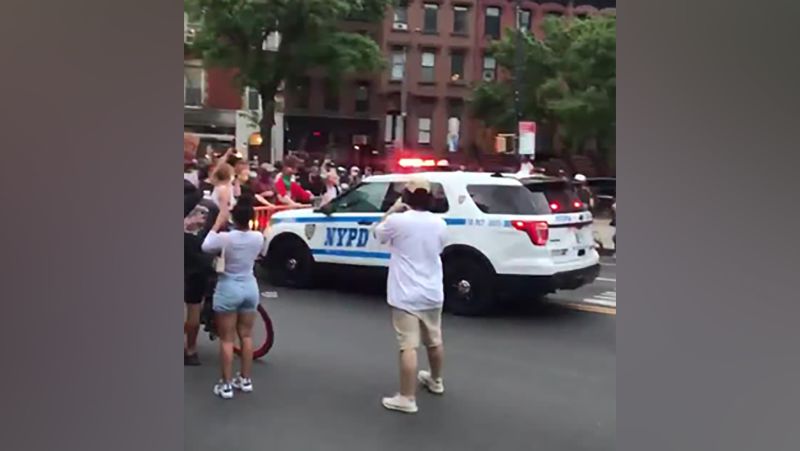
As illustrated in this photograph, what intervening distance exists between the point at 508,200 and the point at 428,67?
90cm

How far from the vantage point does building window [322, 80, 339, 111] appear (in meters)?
3.17

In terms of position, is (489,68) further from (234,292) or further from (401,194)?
(234,292)

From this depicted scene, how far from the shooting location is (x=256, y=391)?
10.8 ft

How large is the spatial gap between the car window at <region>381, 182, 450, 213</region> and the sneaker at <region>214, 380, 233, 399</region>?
107cm

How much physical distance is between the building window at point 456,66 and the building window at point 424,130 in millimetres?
224

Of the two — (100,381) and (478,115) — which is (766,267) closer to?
(478,115)

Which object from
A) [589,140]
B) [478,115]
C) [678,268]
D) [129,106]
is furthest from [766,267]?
[129,106]

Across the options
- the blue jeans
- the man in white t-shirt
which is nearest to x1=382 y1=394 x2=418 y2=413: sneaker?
the man in white t-shirt

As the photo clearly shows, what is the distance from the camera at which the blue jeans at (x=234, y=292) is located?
3.26 meters

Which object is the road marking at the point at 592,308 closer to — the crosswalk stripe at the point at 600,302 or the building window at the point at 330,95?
the crosswalk stripe at the point at 600,302

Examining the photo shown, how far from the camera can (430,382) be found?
11.2 ft

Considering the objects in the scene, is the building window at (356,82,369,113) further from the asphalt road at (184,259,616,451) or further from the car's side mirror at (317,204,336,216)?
the asphalt road at (184,259,616,451)

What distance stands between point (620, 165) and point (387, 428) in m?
1.53

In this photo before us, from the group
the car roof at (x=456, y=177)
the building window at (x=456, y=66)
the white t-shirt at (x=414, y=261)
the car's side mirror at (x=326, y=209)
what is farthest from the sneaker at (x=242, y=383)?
the building window at (x=456, y=66)
